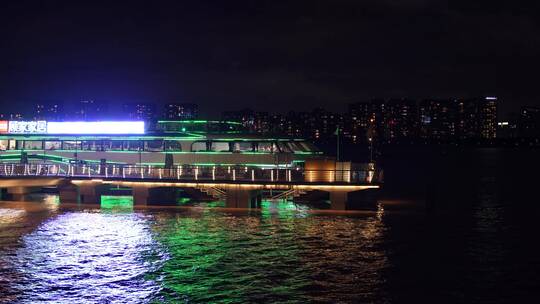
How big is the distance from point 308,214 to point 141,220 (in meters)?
12.3

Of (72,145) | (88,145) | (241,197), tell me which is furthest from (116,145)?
(241,197)

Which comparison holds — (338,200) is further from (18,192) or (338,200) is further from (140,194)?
(18,192)

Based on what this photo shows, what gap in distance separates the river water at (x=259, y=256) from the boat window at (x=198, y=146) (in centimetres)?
555

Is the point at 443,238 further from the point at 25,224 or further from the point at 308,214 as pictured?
the point at 25,224

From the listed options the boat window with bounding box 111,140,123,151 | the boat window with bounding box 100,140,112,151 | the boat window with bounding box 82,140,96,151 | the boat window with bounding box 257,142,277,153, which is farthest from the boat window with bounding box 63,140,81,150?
the boat window with bounding box 257,142,277,153

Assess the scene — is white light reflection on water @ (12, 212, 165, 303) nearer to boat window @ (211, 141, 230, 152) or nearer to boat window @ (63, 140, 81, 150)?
boat window @ (211, 141, 230, 152)

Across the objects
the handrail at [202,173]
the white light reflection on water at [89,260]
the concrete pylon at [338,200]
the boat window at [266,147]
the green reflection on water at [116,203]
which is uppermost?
the boat window at [266,147]

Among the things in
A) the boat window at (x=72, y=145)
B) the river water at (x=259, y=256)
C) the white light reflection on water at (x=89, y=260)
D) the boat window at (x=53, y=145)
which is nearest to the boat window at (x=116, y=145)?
the boat window at (x=72, y=145)

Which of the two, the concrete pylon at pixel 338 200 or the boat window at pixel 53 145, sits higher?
the boat window at pixel 53 145

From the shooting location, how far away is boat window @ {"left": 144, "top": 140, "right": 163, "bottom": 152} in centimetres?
5644

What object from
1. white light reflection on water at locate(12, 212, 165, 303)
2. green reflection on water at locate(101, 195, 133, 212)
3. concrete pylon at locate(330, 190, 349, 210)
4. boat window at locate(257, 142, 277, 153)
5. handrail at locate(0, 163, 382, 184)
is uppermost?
boat window at locate(257, 142, 277, 153)

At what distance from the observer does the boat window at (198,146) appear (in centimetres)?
5512

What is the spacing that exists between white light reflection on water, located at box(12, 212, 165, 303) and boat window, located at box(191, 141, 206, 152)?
402 inches

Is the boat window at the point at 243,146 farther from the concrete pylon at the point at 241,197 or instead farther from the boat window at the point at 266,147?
the concrete pylon at the point at 241,197
